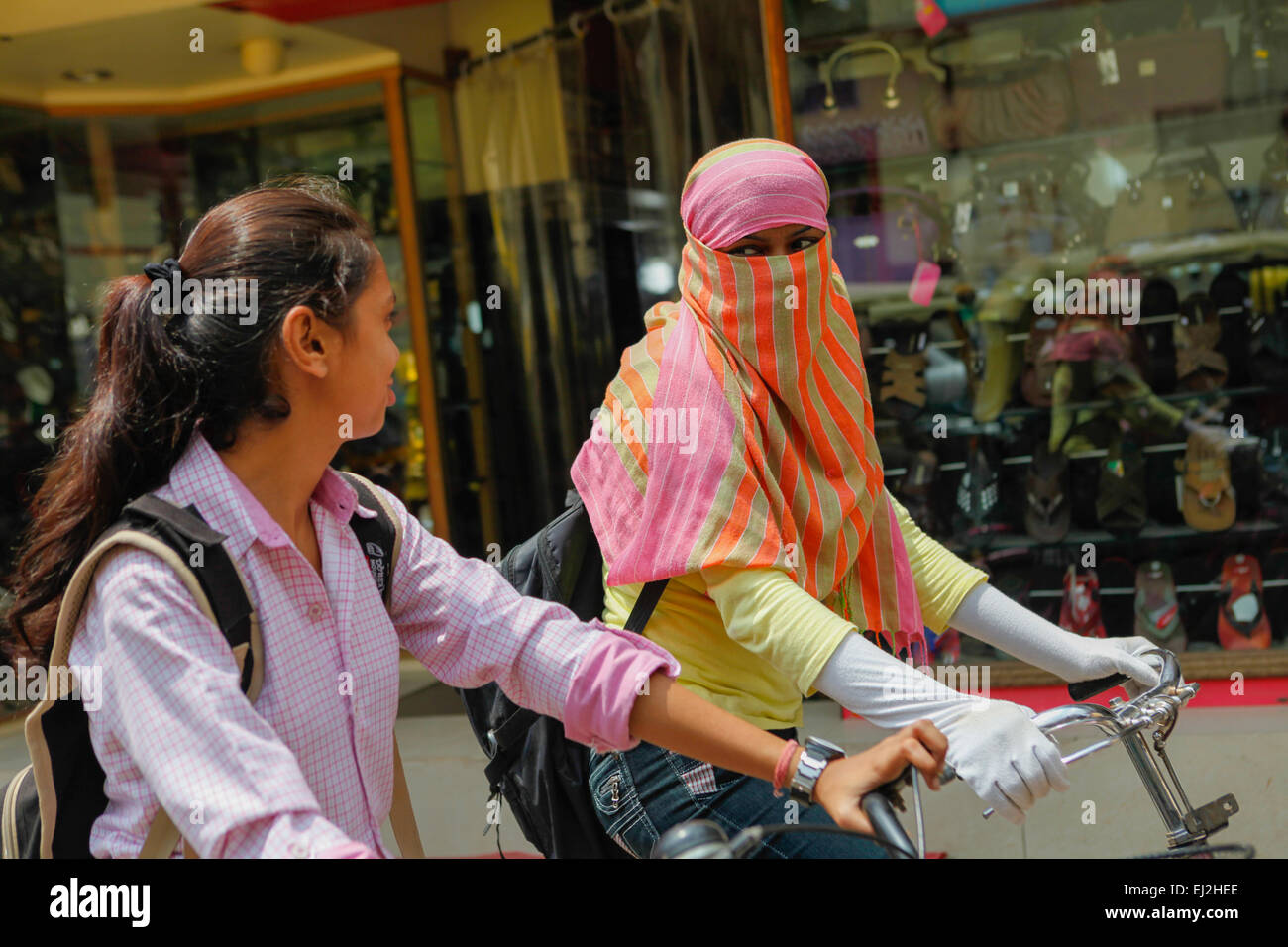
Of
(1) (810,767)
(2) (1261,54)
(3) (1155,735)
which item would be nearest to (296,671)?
(1) (810,767)

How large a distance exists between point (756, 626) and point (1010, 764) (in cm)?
37

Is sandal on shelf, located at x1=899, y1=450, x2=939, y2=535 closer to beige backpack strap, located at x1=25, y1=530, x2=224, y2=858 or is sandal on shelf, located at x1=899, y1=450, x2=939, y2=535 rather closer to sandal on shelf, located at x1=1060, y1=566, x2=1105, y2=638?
sandal on shelf, located at x1=1060, y1=566, x2=1105, y2=638

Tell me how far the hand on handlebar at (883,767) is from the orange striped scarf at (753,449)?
0.40m

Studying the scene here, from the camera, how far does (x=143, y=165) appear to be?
5414 mm

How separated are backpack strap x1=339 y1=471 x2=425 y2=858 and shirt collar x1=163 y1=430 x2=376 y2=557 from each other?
0.60ft

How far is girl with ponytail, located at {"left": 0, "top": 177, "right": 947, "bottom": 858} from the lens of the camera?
1.13m

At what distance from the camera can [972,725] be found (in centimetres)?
141

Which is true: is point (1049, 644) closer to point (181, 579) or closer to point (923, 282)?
point (181, 579)

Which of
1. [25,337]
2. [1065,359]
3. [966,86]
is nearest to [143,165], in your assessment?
[25,337]

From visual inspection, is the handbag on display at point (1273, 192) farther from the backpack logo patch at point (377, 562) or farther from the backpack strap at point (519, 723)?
the backpack logo patch at point (377, 562)

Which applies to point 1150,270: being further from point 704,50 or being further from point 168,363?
point 168,363

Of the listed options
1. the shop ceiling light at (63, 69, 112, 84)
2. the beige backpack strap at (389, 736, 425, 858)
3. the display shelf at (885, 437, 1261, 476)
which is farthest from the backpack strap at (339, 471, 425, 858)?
the shop ceiling light at (63, 69, 112, 84)

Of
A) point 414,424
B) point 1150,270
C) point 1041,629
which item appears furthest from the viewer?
point 414,424
